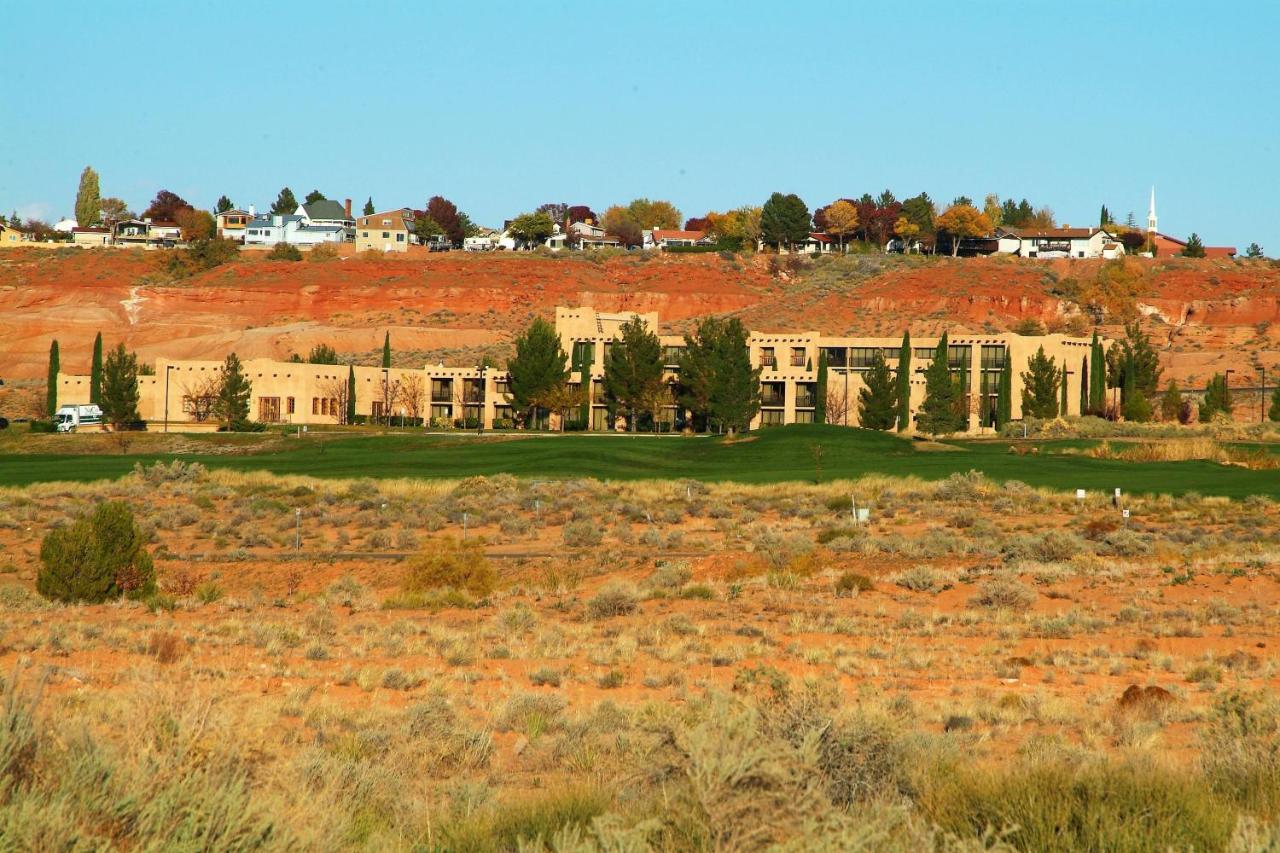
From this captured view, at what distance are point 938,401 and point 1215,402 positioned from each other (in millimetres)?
20961

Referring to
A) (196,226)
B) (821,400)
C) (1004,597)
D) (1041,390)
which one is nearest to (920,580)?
(1004,597)

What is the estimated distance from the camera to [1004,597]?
25.6 m

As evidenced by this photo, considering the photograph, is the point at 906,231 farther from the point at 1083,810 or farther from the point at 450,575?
the point at 1083,810

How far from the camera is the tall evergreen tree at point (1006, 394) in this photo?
278ft

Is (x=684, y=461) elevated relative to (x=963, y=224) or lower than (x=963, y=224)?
lower

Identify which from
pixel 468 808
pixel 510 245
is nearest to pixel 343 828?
pixel 468 808

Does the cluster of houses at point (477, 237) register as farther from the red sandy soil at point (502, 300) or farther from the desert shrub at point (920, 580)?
the desert shrub at point (920, 580)

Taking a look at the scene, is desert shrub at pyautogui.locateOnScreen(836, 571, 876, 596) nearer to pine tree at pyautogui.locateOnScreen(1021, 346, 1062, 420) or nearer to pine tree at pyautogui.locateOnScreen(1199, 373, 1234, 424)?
pine tree at pyautogui.locateOnScreen(1021, 346, 1062, 420)

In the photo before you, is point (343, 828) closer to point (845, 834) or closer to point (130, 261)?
point (845, 834)

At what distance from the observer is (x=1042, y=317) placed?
407ft

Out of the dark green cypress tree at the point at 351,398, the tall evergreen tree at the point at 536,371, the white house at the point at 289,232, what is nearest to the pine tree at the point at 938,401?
the tall evergreen tree at the point at 536,371

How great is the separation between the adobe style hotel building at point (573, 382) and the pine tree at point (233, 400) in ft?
8.92

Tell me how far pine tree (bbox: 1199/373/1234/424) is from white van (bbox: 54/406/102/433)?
213ft

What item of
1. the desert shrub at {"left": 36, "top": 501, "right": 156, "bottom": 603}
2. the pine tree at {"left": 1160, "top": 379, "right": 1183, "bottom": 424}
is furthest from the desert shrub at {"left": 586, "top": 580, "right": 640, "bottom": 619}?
the pine tree at {"left": 1160, "top": 379, "right": 1183, "bottom": 424}
